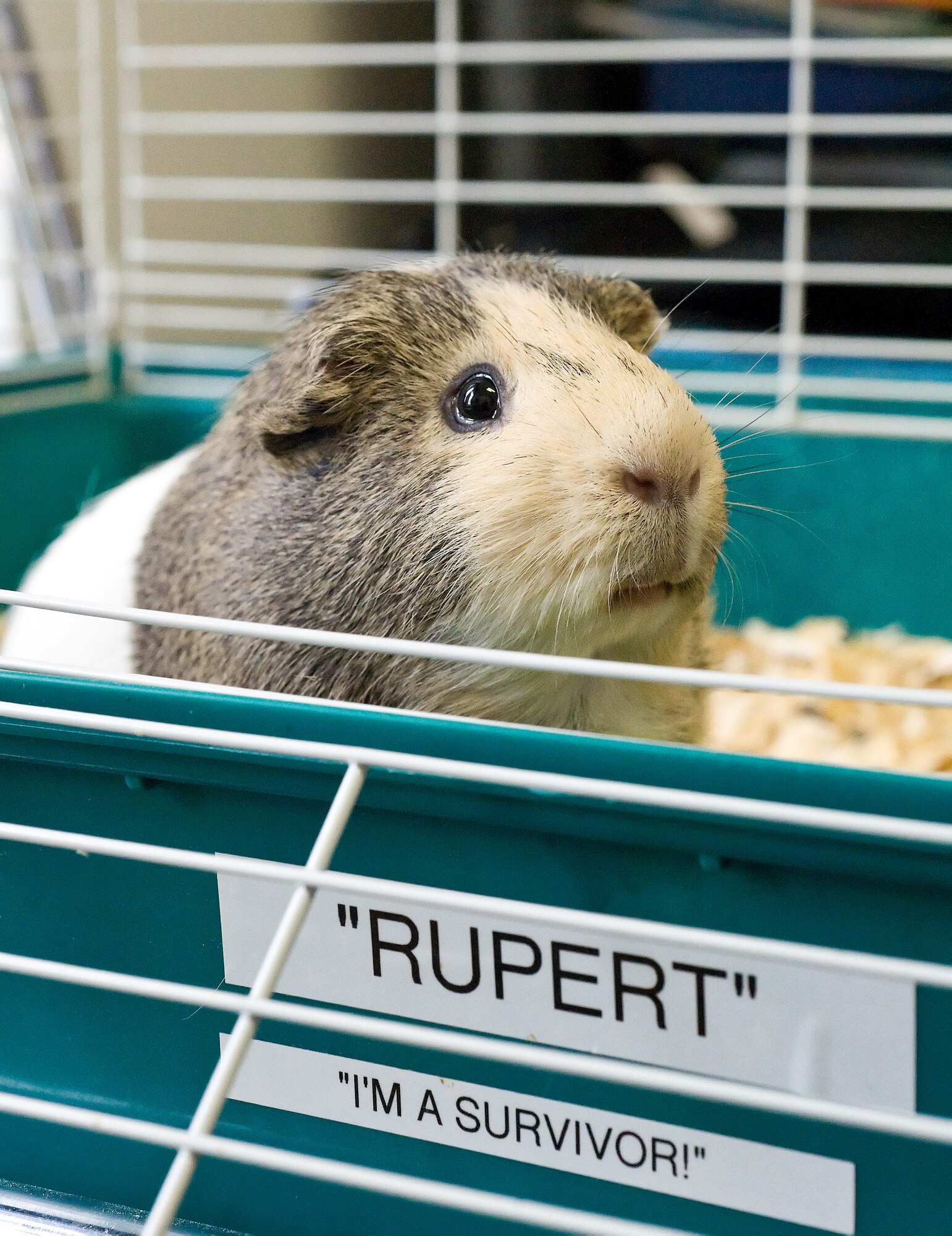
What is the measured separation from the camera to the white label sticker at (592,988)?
0.79 meters

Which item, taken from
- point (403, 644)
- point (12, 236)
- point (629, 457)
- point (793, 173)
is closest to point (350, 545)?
point (629, 457)

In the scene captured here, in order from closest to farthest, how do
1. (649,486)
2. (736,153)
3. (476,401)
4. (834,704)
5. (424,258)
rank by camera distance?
1. (649,486)
2. (476,401)
3. (424,258)
4. (834,704)
5. (736,153)

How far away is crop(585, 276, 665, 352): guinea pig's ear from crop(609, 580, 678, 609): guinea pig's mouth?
1.36 ft

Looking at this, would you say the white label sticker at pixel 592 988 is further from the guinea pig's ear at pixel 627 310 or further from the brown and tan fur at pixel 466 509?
the guinea pig's ear at pixel 627 310

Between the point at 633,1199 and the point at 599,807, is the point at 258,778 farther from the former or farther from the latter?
the point at 633,1199

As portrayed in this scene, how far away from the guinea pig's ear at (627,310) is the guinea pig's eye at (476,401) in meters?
0.22

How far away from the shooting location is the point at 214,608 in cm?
138

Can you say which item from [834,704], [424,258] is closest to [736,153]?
[834,704]

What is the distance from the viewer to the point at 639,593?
1.08 m

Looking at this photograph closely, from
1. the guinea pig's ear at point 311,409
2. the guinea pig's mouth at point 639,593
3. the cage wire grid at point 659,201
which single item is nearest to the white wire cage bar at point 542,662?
the guinea pig's mouth at point 639,593

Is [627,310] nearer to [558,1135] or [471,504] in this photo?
[471,504]

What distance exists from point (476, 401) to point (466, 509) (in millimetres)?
138

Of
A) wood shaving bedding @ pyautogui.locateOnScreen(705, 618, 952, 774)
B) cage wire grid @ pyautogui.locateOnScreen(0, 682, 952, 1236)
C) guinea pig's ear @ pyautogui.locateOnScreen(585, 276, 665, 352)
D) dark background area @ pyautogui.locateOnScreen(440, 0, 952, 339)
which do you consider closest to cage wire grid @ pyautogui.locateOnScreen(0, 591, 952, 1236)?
cage wire grid @ pyautogui.locateOnScreen(0, 682, 952, 1236)

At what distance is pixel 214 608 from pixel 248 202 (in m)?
2.58
